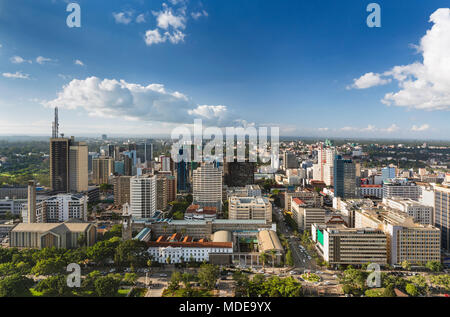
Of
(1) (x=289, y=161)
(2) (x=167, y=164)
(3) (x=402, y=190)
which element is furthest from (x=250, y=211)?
(1) (x=289, y=161)

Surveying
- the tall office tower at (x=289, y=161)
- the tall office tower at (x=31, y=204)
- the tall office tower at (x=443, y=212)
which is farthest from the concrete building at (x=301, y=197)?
the tall office tower at (x=31, y=204)

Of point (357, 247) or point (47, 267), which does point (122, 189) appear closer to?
point (47, 267)

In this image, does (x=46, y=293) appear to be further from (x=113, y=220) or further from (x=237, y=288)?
(x=113, y=220)

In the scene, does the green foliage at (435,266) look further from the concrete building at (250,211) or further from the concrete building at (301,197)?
the concrete building at (301,197)

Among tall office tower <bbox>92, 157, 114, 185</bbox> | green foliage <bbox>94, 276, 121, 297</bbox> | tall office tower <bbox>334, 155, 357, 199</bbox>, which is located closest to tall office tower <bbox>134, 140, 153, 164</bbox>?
tall office tower <bbox>92, 157, 114, 185</bbox>

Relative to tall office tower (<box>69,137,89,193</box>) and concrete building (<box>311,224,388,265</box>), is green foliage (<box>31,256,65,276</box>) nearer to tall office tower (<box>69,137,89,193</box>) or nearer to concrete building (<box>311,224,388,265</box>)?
concrete building (<box>311,224,388,265</box>)
